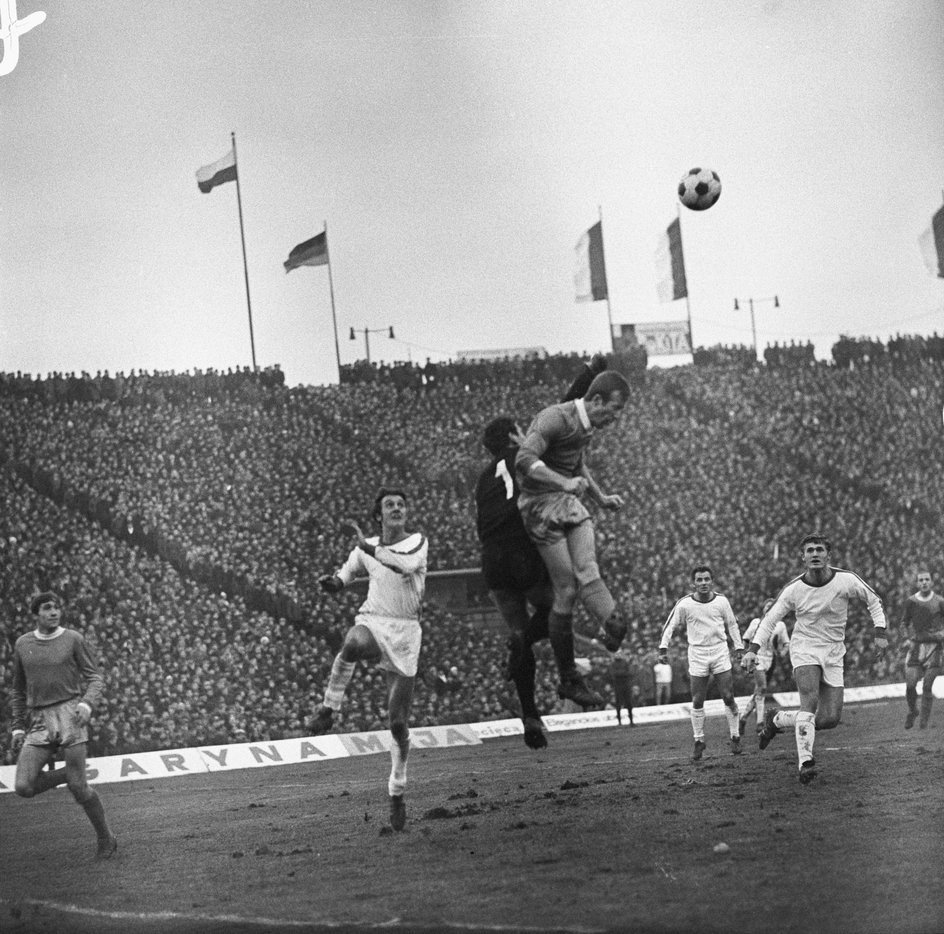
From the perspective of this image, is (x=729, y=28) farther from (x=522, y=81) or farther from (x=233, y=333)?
(x=233, y=333)

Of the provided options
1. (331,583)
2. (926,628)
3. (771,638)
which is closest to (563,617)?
(331,583)

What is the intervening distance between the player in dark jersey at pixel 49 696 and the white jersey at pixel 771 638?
379cm

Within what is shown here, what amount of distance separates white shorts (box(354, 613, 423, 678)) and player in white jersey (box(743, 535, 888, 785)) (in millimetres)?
2192

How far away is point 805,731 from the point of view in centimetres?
838

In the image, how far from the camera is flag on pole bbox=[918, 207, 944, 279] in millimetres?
13266

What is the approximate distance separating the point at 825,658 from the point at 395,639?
268 cm

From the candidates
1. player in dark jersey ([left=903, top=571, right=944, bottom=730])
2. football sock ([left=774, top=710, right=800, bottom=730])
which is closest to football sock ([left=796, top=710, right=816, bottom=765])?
football sock ([left=774, top=710, right=800, bottom=730])

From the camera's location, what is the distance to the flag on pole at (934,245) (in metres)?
13.3

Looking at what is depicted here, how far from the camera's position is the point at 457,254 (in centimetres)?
1188

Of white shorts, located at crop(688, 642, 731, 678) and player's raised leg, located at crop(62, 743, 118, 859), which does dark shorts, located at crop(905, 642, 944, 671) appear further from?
player's raised leg, located at crop(62, 743, 118, 859)

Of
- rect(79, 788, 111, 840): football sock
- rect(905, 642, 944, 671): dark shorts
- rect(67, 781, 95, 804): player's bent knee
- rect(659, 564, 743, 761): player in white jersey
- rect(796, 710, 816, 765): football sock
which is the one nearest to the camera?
rect(67, 781, 95, 804): player's bent knee

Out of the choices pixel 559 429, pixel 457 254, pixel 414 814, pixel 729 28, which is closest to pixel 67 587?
pixel 457 254

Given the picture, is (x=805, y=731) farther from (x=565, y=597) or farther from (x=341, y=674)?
(x=341, y=674)

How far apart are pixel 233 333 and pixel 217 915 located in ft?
21.9
